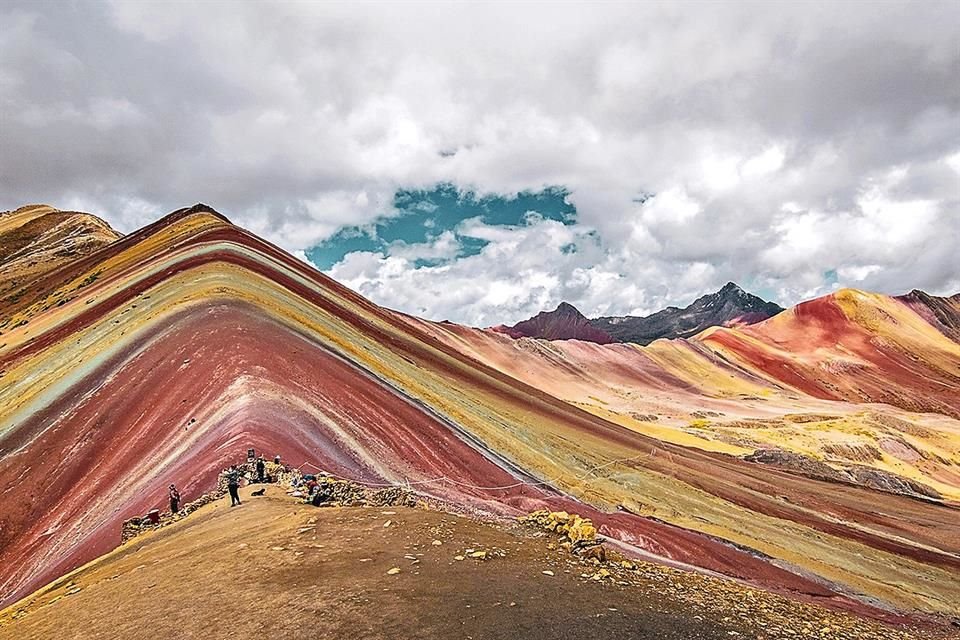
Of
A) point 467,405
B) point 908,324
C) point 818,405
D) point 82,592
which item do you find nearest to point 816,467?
point 467,405

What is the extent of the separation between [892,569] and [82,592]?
37.3 meters

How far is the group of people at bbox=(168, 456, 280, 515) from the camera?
1653 centimetres

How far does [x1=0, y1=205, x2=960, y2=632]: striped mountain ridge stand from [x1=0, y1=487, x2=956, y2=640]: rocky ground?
6.02 metres

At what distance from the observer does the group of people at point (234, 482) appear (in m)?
16.5

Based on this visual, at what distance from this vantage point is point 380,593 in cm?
1029

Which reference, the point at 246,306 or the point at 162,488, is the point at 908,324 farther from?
the point at 162,488

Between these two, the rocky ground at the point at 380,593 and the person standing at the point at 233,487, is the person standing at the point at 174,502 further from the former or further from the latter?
the rocky ground at the point at 380,593

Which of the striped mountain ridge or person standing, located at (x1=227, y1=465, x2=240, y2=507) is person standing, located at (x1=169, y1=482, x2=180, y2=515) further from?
person standing, located at (x1=227, y1=465, x2=240, y2=507)

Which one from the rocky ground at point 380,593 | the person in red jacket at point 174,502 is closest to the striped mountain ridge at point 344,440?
the person in red jacket at point 174,502

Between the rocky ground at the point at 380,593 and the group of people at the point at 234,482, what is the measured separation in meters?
1.43

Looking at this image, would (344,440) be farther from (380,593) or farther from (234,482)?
(380,593)

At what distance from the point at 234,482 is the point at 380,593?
821 cm

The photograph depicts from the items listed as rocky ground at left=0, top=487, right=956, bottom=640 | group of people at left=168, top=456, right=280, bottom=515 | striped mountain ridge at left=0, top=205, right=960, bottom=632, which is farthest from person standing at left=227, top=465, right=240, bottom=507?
striped mountain ridge at left=0, top=205, right=960, bottom=632

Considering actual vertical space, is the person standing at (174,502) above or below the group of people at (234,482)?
below
